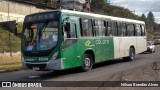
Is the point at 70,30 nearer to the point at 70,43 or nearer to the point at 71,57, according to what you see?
the point at 70,43

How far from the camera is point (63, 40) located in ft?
48.3

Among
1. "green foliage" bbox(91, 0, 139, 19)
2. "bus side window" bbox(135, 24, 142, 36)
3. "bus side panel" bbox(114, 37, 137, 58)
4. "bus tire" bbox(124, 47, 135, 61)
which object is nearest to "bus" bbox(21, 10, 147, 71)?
"bus side panel" bbox(114, 37, 137, 58)

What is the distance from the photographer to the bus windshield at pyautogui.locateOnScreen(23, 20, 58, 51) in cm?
1462

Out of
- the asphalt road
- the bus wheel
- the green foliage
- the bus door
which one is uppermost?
the green foliage

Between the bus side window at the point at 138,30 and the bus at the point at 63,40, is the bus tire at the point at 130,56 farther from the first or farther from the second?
the bus at the point at 63,40

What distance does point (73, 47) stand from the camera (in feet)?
50.9

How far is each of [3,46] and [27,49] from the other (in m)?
17.0

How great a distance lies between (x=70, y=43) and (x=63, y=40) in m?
0.61

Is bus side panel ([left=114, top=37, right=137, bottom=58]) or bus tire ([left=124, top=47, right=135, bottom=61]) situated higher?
bus side panel ([left=114, top=37, right=137, bottom=58])

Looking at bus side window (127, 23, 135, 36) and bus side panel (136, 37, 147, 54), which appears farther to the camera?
bus side panel (136, 37, 147, 54)

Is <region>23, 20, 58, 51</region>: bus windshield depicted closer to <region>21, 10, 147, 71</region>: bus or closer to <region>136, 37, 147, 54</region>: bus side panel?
<region>21, 10, 147, 71</region>: bus

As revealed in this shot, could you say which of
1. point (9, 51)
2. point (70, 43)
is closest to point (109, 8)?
point (9, 51)

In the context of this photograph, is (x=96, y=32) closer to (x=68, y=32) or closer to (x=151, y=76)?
(x=68, y=32)

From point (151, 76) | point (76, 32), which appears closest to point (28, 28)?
point (76, 32)
